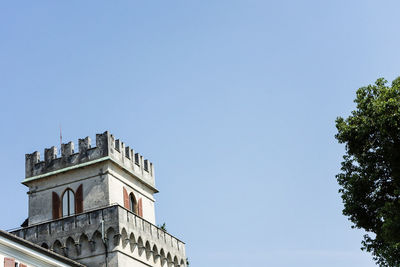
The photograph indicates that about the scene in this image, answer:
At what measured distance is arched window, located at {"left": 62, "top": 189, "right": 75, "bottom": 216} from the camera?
41938mm

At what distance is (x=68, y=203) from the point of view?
4216 cm

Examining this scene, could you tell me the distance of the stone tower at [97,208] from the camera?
38844mm

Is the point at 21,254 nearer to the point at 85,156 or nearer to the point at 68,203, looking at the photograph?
the point at 68,203

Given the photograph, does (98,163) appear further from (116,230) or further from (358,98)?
(358,98)

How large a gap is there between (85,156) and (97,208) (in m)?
3.86

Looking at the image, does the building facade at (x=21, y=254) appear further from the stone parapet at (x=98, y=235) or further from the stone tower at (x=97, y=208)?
the stone tower at (x=97, y=208)

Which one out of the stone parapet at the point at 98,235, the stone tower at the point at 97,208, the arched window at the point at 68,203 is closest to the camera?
the stone parapet at the point at 98,235

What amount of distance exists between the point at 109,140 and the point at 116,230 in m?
6.87

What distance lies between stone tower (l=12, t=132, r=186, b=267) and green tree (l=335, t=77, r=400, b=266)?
14.3 metres

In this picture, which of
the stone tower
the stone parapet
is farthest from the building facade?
the stone tower

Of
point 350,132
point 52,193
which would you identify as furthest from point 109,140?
point 350,132

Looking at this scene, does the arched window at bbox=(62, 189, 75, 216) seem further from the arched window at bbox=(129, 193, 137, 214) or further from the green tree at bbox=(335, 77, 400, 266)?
the green tree at bbox=(335, 77, 400, 266)

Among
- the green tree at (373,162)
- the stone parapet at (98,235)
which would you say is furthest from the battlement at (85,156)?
the green tree at (373,162)

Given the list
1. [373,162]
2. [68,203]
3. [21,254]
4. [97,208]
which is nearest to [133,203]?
[97,208]
